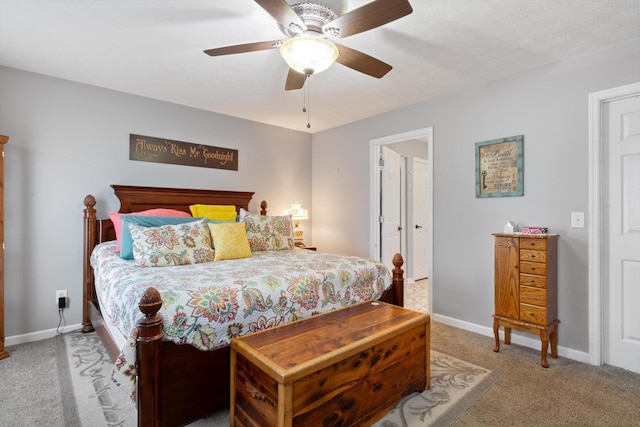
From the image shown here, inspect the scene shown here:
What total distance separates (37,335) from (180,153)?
7.18 ft

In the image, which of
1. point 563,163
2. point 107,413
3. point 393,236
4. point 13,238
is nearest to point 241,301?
point 107,413

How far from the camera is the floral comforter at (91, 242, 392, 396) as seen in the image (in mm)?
1592

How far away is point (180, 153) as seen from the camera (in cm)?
373

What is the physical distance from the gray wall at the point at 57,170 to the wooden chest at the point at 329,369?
245 centimetres

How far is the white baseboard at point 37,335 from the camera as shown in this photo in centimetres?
280

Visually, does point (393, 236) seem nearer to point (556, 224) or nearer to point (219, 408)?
point (556, 224)

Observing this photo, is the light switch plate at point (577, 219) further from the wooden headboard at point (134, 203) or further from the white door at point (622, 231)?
the wooden headboard at point (134, 203)

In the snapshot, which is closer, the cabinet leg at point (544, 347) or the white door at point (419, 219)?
the cabinet leg at point (544, 347)

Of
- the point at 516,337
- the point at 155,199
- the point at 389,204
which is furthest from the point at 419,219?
the point at 155,199

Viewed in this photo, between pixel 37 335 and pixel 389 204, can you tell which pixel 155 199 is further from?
pixel 389 204

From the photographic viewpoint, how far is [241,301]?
1.77 meters

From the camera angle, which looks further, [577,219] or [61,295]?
[61,295]

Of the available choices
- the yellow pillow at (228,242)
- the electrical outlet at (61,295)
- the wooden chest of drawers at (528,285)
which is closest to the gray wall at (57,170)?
the electrical outlet at (61,295)

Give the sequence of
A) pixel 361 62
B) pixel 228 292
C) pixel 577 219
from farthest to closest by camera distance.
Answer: pixel 577 219 < pixel 361 62 < pixel 228 292
